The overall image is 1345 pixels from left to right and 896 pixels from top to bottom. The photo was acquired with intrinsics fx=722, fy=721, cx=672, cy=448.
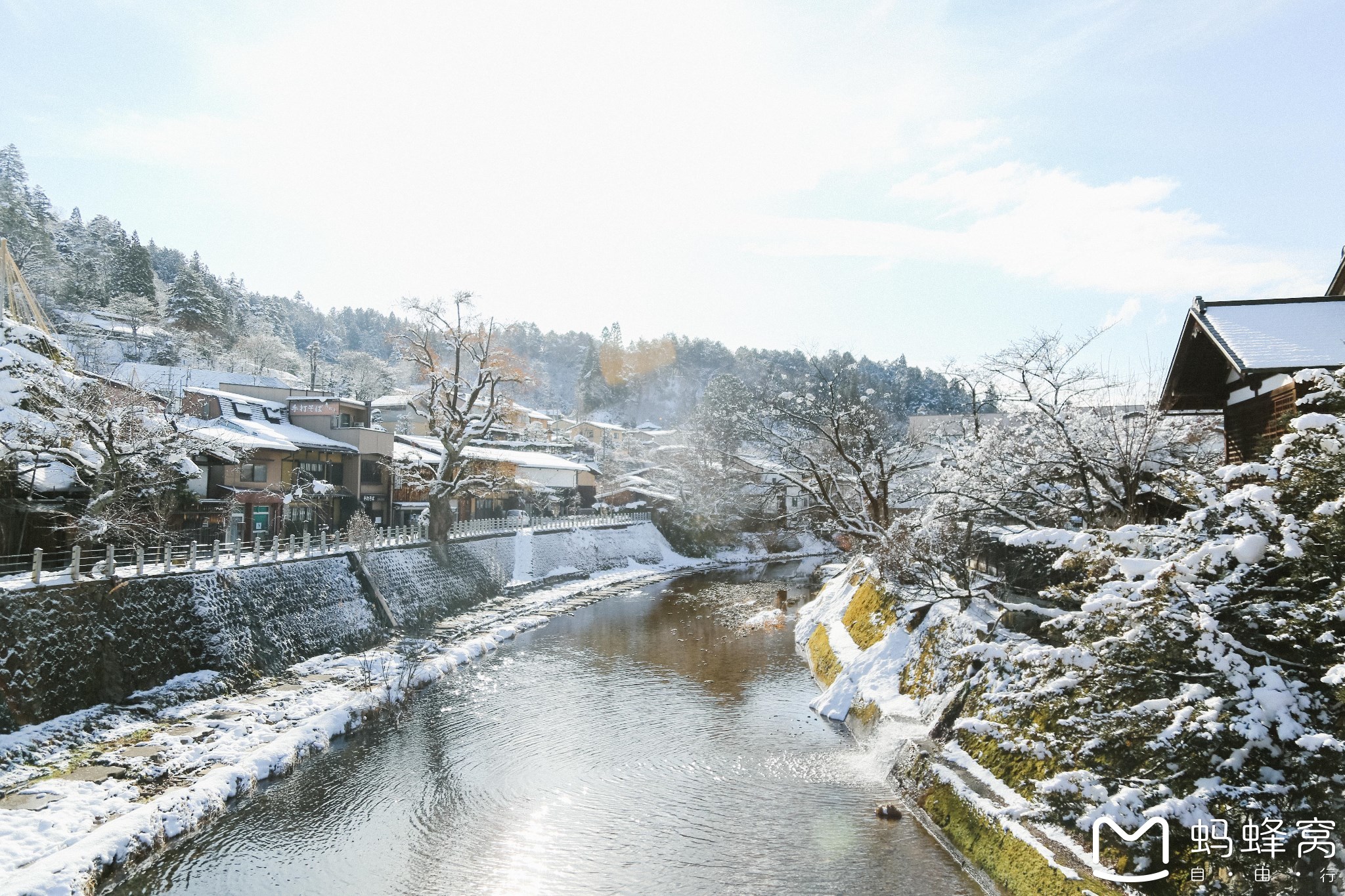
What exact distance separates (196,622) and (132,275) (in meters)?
52.2

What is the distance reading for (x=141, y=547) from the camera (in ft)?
50.4

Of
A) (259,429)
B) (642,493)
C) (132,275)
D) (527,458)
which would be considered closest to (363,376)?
(132,275)

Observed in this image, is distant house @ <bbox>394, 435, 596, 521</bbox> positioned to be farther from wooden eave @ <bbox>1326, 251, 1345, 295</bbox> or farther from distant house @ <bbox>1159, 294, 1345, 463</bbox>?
wooden eave @ <bbox>1326, 251, 1345, 295</bbox>

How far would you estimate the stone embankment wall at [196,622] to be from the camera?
12.4 meters

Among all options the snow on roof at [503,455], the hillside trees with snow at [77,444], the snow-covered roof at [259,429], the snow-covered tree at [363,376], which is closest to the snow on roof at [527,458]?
the snow on roof at [503,455]

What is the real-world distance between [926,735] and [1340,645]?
737 cm

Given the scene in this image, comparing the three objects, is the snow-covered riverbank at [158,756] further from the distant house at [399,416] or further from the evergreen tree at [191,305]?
the evergreen tree at [191,305]

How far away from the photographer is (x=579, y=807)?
1106 centimetres

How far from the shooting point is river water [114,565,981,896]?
899 centimetres

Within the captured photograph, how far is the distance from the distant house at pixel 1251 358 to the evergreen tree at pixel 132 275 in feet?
209

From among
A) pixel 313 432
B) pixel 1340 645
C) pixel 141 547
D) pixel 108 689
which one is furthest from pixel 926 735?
pixel 313 432

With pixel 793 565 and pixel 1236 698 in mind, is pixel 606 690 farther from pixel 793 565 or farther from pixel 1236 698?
pixel 793 565

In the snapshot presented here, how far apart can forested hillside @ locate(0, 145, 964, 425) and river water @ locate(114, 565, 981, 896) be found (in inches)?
486

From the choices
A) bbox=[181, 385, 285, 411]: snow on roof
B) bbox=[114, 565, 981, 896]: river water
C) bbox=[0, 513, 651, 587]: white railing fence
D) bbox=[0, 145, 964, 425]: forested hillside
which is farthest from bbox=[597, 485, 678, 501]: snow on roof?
bbox=[114, 565, 981, 896]: river water
